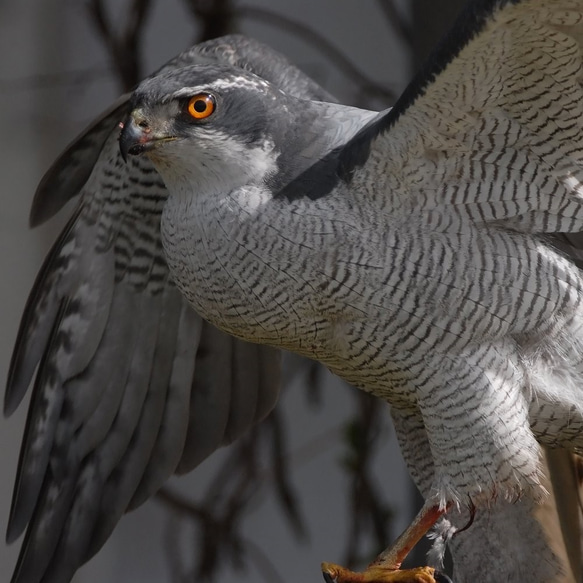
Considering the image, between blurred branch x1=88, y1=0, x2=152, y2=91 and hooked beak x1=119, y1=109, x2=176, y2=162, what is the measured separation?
1196mm

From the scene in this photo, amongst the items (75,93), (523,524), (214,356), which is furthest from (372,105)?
(523,524)

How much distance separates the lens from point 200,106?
1.53m

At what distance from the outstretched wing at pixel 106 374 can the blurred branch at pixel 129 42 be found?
0.77m

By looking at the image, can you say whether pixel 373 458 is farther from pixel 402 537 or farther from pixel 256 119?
pixel 256 119

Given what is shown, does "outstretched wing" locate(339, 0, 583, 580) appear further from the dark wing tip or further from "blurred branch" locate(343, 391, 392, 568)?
"blurred branch" locate(343, 391, 392, 568)

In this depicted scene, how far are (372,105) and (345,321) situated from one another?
1484 mm

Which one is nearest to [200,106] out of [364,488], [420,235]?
[420,235]

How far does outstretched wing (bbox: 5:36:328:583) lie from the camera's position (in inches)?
77.9

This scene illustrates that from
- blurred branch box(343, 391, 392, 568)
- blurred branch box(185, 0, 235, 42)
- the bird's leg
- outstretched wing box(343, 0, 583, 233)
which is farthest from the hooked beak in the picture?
blurred branch box(343, 391, 392, 568)

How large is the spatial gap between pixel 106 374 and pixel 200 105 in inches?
29.9

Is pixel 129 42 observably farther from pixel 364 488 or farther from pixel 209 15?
pixel 364 488

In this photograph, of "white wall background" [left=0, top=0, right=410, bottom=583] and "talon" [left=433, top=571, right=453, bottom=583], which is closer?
"talon" [left=433, top=571, right=453, bottom=583]

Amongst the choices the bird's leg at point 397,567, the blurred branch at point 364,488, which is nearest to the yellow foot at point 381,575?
the bird's leg at point 397,567

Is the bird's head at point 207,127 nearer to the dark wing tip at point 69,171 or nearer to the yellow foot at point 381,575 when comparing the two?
the dark wing tip at point 69,171
